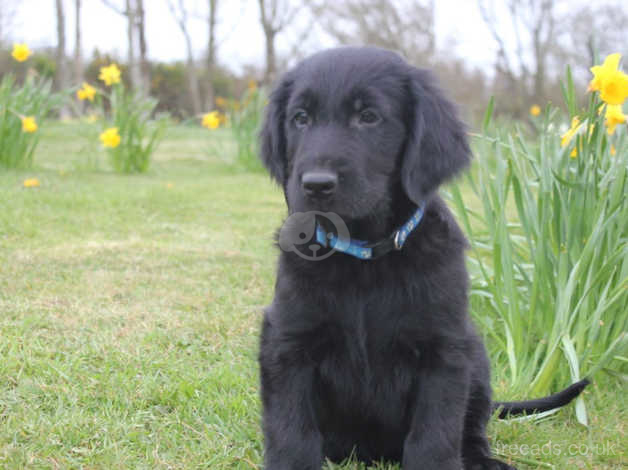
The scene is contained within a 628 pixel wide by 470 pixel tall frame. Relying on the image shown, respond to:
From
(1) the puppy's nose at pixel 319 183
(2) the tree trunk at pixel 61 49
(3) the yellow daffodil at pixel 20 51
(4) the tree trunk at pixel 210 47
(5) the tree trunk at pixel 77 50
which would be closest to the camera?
(1) the puppy's nose at pixel 319 183

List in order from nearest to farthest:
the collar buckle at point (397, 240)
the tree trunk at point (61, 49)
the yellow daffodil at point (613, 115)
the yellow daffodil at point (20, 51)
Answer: the collar buckle at point (397, 240), the yellow daffodil at point (613, 115), the yellow daffodil at point (20, 51), the tree trunk at point (61, 49)

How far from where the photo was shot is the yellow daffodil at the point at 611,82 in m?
1.91

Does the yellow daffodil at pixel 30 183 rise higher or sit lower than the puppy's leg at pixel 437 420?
higher

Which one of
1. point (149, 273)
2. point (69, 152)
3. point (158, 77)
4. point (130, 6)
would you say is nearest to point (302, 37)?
point (158, 77)

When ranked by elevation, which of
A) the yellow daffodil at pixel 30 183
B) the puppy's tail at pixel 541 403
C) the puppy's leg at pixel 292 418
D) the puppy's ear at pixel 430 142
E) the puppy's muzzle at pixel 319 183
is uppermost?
the puppy's ear at pixel 430 142

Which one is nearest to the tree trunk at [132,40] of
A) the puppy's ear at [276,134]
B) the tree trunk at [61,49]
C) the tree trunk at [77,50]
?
the tree trunk at [61,49]

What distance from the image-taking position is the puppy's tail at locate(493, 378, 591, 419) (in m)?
1.99

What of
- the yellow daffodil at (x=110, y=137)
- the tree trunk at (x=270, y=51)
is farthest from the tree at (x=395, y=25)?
the yellow daffodil at (x=110, y=137)

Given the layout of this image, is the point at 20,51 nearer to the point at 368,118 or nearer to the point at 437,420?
the point at 368,118

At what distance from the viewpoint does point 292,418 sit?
1586mm

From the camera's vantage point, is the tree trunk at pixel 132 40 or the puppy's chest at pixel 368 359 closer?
the puppy's chest at pixel 368 359

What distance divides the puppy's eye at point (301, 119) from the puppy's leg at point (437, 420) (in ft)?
2.34

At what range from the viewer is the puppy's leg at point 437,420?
1540 millimetres

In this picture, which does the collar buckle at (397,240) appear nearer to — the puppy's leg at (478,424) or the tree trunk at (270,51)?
the puppy's leg at (478,424)
